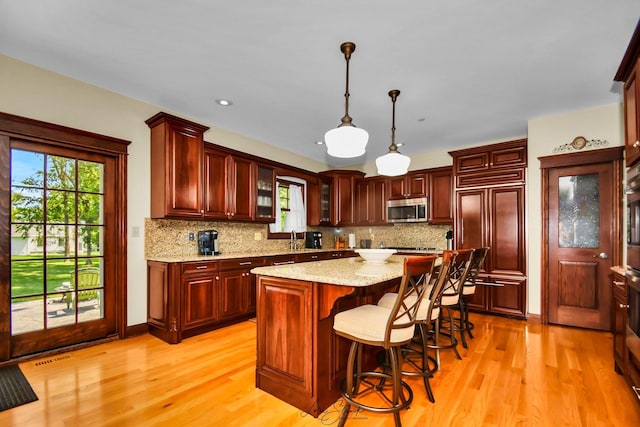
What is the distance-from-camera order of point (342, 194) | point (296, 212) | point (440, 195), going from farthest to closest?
1. point (342, 194)
2. point (296, 212)
3. point (440, 195)

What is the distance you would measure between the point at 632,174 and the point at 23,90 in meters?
4.91

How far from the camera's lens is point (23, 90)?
2.72 metres

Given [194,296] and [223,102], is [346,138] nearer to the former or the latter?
[223,102]

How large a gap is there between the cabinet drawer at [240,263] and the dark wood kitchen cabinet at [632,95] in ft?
12.2

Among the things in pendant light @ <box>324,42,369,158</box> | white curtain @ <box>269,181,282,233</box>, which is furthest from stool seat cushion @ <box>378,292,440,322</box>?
white curtain @ <box>269,181,282,233</box>

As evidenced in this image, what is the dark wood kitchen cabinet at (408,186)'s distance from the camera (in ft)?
17.1

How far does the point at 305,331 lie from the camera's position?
1964mm

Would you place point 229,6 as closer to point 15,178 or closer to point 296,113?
point 296,113

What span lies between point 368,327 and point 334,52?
2.14m

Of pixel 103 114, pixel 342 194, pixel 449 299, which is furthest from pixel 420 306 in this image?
pixel 342 194

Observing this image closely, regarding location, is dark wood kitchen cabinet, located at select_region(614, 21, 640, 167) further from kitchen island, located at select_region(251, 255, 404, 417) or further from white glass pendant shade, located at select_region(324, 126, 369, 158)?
kitchen island, located at select_region(251, 255, 404, 417)

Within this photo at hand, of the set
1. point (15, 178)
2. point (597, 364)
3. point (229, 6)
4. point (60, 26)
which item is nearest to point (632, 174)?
point (597, 364)

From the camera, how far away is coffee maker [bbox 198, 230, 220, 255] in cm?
391

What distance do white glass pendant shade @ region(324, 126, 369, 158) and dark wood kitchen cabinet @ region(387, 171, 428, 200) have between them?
323 cm
